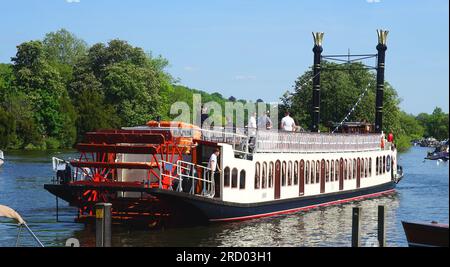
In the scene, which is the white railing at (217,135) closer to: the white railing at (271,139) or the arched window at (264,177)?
the white railing at (271,139)

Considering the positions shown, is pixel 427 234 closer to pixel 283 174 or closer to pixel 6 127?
pixel 283 174

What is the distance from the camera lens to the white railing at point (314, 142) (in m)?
28.4

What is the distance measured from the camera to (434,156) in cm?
9400

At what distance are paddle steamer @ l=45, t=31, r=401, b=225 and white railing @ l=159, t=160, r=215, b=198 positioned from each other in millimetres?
29

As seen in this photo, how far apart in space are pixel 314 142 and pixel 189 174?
803 centimetres

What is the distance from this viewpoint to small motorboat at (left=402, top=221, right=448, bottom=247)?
16719 mm

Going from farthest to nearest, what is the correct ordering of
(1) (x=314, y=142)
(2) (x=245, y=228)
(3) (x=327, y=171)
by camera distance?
(3) (x=327, y=171) < (1) (x=314, y=142) < (2) (x=245, y=228)

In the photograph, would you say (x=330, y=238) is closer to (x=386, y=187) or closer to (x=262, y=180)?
(x=262, y=180)

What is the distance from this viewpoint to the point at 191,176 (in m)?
24.9

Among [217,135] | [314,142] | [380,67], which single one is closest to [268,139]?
[217,135]

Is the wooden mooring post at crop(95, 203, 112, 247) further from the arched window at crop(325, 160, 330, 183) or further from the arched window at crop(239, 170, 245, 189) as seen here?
the arched window at crop(325, 160, 330, 183)

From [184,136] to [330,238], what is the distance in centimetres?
529

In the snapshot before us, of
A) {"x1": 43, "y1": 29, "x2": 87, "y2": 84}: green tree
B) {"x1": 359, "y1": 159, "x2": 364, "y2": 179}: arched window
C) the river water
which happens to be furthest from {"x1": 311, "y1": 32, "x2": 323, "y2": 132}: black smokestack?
{"x1": 43, "y1": 29, "x2": 87, "y2": 84}: green tree

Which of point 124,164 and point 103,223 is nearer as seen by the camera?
point 103,223
